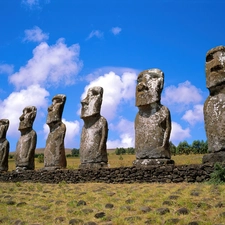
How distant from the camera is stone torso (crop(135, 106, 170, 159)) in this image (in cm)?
1295

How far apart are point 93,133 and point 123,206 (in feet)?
23.2

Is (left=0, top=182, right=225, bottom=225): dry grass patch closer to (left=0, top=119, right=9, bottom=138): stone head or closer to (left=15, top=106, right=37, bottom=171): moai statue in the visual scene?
(left=15, top=106, right=37, bottom=171): moai statue

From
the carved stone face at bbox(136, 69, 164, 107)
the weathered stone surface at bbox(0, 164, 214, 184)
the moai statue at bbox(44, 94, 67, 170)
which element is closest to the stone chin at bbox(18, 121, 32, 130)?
the moai statue at bbox(44, 94, 67, 170)

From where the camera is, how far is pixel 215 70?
11.7 m

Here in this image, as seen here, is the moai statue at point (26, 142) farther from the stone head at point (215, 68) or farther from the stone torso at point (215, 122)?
the stone head at point (215, 68)

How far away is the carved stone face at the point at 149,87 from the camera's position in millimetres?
13524

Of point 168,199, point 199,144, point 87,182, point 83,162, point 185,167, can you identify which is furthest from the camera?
point 199,144


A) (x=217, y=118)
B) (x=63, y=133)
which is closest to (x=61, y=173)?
(x=63, y=133)

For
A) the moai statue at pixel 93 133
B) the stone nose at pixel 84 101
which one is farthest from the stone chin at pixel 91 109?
the stone nose at pixel 84 101

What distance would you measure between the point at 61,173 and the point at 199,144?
2470cm

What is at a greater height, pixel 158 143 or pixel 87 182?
pixel 158 143

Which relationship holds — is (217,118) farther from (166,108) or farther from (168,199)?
(168,199)

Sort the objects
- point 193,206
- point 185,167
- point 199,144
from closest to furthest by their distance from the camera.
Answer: point 193,206 → point 185,167 → point 199,144

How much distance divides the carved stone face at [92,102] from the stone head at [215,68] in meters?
5.23
